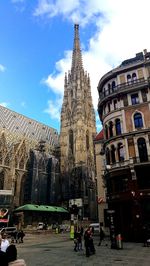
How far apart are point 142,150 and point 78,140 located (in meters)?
47.4

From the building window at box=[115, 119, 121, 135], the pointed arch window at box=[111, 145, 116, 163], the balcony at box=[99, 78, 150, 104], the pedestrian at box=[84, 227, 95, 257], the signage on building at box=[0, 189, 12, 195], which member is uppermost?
the balcony at box=[99, 78, 150, 104]

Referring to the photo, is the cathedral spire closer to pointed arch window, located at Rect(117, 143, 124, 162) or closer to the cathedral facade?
the cathedral facade

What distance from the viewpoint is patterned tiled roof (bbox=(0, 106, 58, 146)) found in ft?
232

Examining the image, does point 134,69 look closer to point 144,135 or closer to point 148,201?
point 144,135

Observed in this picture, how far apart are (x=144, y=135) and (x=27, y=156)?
4554 centimetres

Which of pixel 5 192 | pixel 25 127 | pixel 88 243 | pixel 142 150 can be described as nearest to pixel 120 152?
pixel 142 150

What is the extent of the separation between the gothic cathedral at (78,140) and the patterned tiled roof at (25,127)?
7824 millimetres

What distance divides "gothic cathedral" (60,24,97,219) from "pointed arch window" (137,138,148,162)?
3542 cm

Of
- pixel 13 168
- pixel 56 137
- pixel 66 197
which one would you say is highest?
pixel 56 137

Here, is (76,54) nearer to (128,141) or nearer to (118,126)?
(118,126)

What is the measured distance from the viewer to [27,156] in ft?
211

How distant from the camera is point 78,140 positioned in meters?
70.8

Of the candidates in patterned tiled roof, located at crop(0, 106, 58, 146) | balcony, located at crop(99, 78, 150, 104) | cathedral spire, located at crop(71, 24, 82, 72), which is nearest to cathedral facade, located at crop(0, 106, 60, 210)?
patterned tiled roof, located at crop(0, 106, 58, 146)

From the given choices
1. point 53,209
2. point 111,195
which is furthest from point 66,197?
point 111,195
